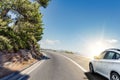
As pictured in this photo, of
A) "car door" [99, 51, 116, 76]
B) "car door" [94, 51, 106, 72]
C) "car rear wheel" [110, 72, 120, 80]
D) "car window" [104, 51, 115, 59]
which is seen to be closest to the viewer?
"car rear wheel" [110, 72, 120, 80]

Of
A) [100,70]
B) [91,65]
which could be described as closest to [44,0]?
[91,65]

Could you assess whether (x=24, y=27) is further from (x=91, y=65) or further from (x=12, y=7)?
(x=91, y=65)

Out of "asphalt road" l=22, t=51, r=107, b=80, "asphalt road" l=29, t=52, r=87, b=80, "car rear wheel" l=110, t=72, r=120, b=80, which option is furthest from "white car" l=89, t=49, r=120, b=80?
"asphalt road" l=29, t=52, r=87, b=80

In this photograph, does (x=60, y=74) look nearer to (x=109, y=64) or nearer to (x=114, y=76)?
(x=109, y=64)

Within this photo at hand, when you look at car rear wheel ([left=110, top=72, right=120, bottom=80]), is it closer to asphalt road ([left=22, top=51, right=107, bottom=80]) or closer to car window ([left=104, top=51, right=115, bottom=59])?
car window ([left=104, top=51, right=115, bottom=59])

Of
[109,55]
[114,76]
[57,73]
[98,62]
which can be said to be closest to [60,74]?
[57,73]

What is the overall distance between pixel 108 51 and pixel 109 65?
1143 millimetres

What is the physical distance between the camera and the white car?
31.1 feet

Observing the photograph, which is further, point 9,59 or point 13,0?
point 9,59

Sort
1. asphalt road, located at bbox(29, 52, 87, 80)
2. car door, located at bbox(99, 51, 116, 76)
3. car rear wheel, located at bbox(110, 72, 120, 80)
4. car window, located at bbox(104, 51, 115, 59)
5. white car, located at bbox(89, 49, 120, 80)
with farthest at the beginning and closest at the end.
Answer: asphalt road, located at bbox(29, 52, 87, 80), car window, located at bbox(104, 51, 115, 59), car door, located at bbox(99, 51, 116, 76), white car, located at bbox(89, 49, 120, 80), car rear wheel, located at bbox(110, 72, 120, 80)

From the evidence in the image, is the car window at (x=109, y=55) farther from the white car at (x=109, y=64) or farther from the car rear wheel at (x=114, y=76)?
the car rear wheel at (x=114, y=76)

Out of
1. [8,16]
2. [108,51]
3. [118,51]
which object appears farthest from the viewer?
[8,16]

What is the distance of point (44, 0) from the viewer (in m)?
24.9

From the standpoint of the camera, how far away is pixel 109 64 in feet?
33.6
